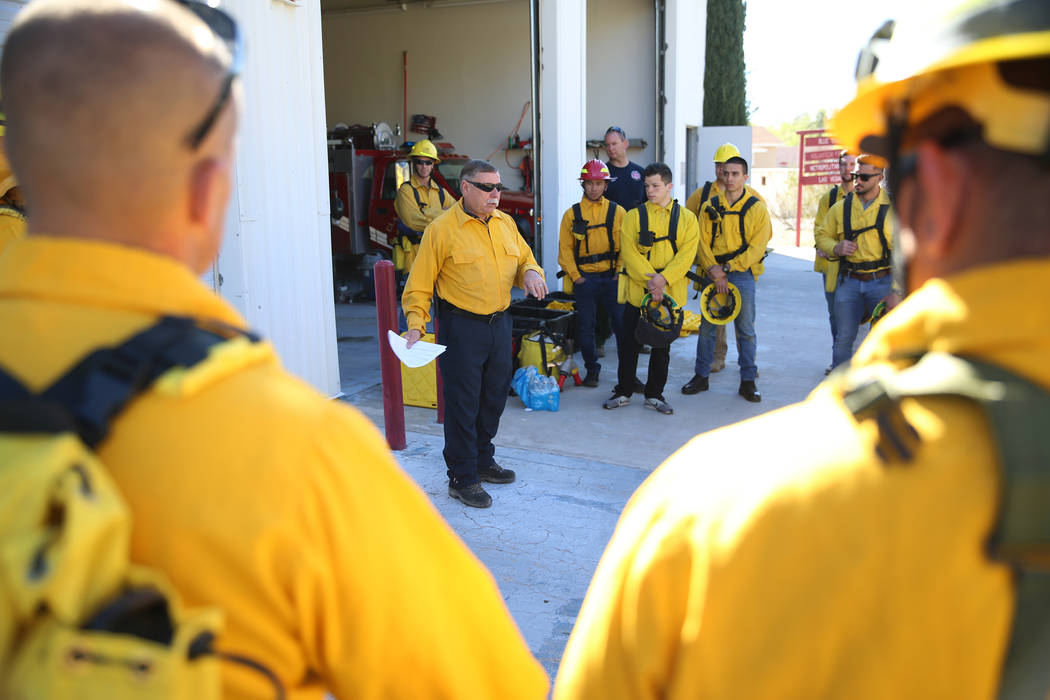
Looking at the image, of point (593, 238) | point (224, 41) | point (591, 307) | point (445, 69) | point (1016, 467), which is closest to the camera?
point (1016, 467)

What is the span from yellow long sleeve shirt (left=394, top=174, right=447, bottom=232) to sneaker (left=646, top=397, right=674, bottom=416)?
15.0ft

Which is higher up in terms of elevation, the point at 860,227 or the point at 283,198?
the point at 283,198

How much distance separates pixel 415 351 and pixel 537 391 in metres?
2.10

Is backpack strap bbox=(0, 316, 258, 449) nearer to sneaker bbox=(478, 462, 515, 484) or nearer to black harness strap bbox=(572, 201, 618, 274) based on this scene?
sneaker bbox=(478, 462, 515, 484)

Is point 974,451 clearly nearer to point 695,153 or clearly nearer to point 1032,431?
point 1032,431

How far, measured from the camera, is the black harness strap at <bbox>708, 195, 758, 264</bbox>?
24.9 feet

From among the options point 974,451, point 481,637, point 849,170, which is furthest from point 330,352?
point 974,451

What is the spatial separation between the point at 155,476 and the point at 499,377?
4.32 metres

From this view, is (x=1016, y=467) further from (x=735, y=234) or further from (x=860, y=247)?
(x=735, y=234)

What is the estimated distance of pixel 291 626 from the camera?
3.46 ft

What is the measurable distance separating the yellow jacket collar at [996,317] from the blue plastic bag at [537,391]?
6230mm

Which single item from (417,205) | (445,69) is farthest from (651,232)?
(445,69)

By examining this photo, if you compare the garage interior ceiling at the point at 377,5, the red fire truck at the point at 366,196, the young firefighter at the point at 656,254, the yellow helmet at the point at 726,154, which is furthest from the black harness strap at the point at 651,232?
the garage interior ceiling at the point at 377,5

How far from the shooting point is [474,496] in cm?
512
